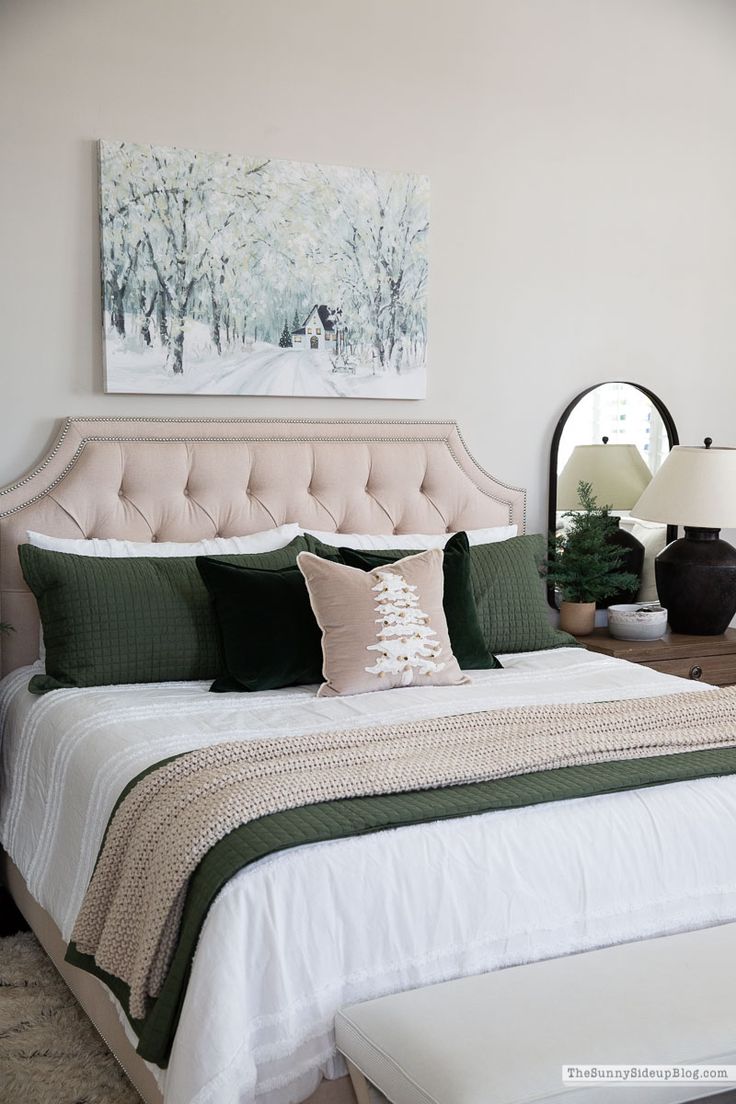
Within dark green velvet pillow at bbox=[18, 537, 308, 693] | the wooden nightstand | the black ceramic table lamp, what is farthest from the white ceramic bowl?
dark green velvet pillow at bbox=[18, 537, 308, 693]

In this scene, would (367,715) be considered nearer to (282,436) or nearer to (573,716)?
(573,716)

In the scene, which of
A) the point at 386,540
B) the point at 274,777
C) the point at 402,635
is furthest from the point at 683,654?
the point at 274,777

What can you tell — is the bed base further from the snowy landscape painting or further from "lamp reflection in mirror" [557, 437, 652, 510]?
"lamp reflection in mirror" [557, 437, 652, 510]

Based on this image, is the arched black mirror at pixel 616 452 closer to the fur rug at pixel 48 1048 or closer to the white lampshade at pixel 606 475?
the white lampshade at pixel 606 475

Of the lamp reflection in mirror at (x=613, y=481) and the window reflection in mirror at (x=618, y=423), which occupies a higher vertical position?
the window reflection in mirror at (x=618, y=423)

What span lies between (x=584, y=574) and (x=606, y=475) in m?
0.46

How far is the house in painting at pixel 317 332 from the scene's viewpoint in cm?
364

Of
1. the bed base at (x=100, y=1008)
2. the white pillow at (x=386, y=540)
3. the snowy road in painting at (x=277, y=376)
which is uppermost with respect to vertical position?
the snowy road in painting at (x=277, y=376)

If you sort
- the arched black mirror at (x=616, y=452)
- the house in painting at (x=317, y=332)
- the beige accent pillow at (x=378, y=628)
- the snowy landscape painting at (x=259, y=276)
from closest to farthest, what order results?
the beige accent pillow at (x=378, y=628), the snowy landscape painting at (x=259, y=276), the house in painting at (x=317, y=332), the arched black mirror at (x=616, y=452)

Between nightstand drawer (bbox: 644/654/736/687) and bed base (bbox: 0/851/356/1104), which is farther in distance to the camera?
nightstand drawer (bbox: 644/654/736/687)

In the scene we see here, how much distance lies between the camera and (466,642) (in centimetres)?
315

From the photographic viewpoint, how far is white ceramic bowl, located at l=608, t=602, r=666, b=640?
12.4ft

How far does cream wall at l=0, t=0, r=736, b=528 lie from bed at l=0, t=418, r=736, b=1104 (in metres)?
0.20

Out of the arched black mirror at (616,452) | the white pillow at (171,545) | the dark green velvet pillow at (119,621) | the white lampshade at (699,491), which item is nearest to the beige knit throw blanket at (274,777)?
the dark green velvet pillow at (119,621)
